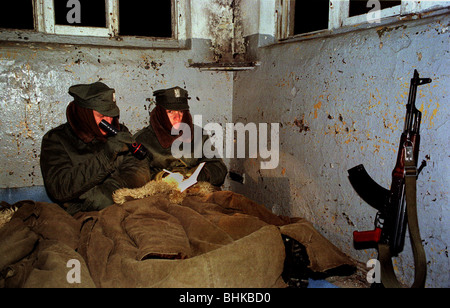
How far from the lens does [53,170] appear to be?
2.41m

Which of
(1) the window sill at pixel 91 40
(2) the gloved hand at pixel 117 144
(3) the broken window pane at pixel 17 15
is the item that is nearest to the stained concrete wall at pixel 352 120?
(1) the window sill at pixel 91 40

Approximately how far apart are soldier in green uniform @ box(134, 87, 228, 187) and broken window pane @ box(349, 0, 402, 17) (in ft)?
5.06

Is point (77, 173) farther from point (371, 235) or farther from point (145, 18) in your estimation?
point (371, 235)

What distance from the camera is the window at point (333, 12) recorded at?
1.92m

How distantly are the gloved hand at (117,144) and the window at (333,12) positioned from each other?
175 centimetres

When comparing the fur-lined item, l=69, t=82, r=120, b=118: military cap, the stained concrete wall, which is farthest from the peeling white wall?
the fur-lined item

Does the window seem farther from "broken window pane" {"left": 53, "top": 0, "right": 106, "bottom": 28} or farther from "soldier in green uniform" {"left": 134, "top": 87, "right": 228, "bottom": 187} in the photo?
"broken window pane" {"left": 53, "top": 0, "right": 106, "bottom": 28}

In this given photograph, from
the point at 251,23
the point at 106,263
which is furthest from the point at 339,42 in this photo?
the point at 106,263

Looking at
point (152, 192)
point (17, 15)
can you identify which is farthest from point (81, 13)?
point (152, 192)
